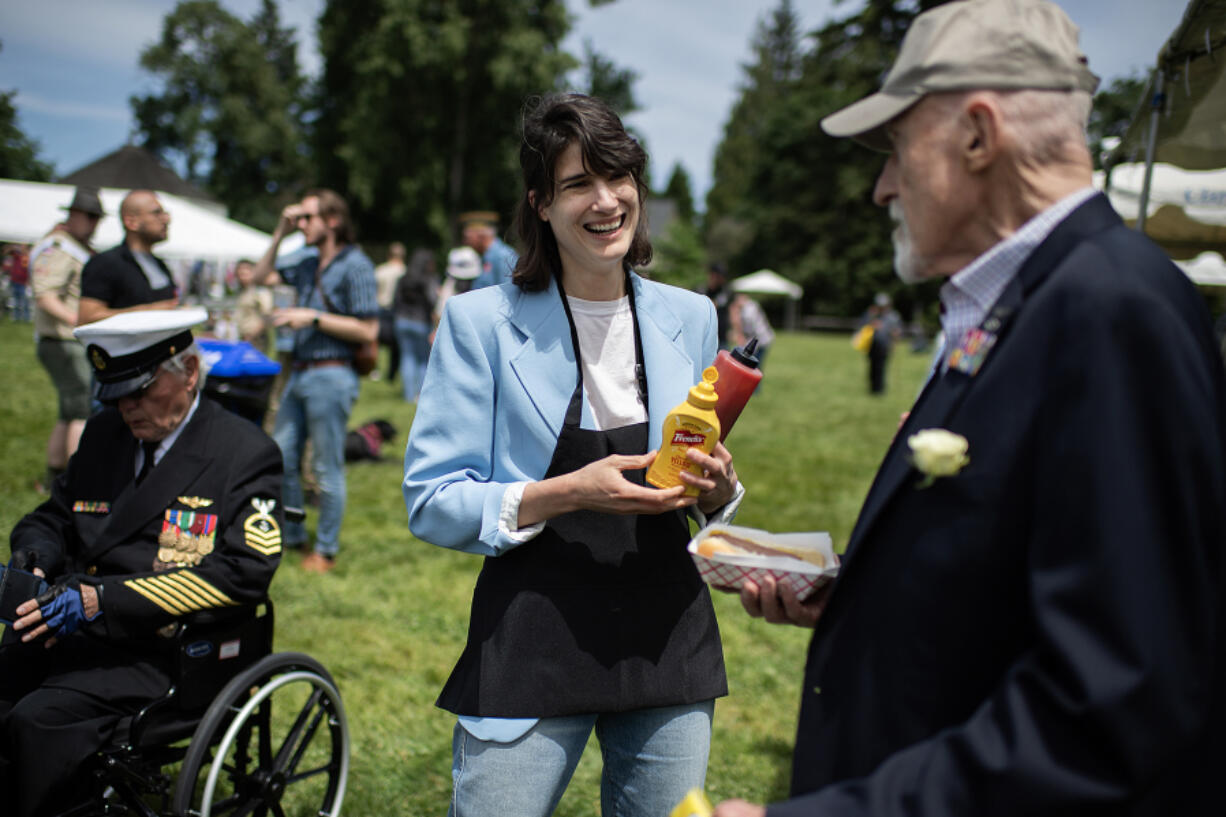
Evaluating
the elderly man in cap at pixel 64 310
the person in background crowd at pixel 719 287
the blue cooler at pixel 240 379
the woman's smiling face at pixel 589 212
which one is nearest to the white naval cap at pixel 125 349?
the blue cooler at pixel 240 379

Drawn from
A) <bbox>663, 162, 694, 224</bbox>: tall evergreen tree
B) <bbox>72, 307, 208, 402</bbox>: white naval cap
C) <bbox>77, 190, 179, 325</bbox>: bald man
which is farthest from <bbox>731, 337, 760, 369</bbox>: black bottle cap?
<bbox>663, 162, 694, 224</bbox>: tall evergreen tree

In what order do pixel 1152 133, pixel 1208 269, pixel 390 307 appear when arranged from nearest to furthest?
1. pixel 1152 133
2. pixel 390 307
3. pixel 1208 269

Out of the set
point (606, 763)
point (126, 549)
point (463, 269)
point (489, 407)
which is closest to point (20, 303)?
point (463, 269)

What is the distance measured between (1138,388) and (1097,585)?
212mm

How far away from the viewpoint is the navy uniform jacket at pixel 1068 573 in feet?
2.88

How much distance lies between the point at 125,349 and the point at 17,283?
85.5 ft

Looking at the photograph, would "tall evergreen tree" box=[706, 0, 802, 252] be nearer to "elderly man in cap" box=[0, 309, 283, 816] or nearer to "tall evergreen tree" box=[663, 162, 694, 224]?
"tall evergreen tree" box=[663, 162, 694, 224]

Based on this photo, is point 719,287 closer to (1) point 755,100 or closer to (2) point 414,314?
(2) point 414,314

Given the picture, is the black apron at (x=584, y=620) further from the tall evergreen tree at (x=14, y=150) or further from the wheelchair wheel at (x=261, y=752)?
the tall evergreen tree at (x=14, y=150)

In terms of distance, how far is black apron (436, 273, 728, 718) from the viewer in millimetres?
1821

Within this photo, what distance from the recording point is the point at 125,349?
281 centimetres

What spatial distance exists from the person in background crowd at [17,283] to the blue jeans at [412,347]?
17356 mm

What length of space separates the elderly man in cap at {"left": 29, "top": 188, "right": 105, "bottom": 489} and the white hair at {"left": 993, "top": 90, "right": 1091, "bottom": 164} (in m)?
6.84

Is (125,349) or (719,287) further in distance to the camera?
(719,287)
